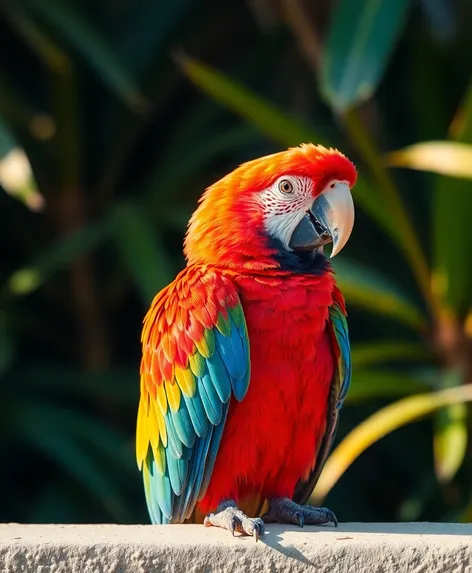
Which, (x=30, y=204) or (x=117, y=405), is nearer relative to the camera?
(x=30, y=204)

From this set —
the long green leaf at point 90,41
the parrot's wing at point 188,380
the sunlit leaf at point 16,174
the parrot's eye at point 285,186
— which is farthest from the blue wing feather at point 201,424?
the long green leaf at point 90,41

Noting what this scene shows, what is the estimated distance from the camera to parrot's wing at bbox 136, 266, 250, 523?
196 cm

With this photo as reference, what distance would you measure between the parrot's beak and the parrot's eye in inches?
2.0

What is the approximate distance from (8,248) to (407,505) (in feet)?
5.83

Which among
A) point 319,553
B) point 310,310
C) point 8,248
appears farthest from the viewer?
point 8,248

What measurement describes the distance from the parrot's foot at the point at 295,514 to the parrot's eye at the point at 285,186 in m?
0.59

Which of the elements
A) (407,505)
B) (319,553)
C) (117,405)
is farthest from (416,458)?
(319,553)

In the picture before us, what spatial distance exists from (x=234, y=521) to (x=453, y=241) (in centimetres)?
170

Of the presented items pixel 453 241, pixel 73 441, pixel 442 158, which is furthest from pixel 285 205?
pixel 73 441

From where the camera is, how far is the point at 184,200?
3922 millimetres

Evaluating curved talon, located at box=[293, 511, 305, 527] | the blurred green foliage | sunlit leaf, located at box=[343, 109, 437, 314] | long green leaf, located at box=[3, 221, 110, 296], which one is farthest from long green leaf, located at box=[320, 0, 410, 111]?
curved talon, located at box=[293, 511, 305, 527]

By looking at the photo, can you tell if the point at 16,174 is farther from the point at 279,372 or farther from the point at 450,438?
the point at 450,438

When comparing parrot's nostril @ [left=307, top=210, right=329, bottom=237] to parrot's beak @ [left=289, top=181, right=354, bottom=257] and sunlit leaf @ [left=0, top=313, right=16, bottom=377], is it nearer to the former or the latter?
parrot's beak @ [left=289, top=181, right=354, bottom=257]

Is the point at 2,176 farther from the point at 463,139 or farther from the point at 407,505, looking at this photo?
the point at 407,505
